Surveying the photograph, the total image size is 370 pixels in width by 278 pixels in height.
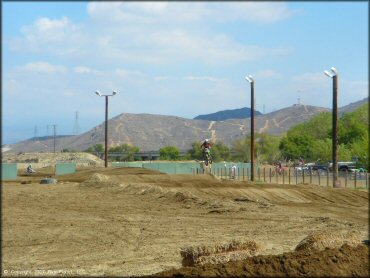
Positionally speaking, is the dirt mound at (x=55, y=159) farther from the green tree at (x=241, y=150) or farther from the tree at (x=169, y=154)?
the green tree at (x=241, y=150)

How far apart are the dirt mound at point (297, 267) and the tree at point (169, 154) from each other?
9139 cm

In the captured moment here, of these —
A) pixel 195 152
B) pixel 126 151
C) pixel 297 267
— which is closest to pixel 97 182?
pixel 297 267

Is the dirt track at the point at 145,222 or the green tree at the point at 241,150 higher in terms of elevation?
the green tree at the point at 241,150

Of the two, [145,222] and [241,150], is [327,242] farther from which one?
[241,150]

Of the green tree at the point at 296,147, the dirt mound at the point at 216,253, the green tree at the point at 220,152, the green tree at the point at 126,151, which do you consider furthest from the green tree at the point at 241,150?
the dirt mound at the point at 216,253

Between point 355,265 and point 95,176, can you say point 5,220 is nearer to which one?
point 355,265

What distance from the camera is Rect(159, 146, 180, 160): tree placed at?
10112 centimetres

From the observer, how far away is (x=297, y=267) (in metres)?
8.82

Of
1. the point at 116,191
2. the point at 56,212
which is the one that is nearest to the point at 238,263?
the point at 56,212

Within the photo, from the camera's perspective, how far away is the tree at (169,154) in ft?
332

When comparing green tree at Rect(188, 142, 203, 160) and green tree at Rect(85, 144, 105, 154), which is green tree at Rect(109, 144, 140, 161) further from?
green tree at Rect(188, 142, 203, 160)

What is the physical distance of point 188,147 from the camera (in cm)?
10631

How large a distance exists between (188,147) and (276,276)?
9771 cm

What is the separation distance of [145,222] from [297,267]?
1478 centimetres
